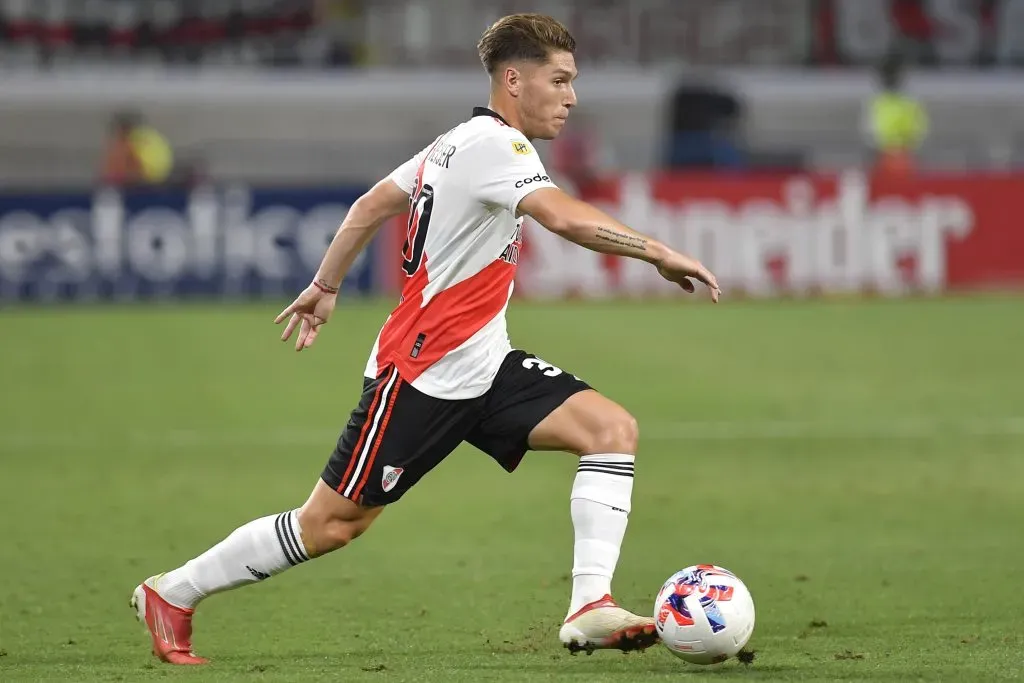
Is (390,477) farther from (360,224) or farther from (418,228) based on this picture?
(360,224)

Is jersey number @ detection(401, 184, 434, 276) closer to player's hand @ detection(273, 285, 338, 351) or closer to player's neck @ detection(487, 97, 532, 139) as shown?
player's neck @ detection(487, 97, 532, 139)

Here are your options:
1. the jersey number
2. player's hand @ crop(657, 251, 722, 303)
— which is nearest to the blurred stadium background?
player's hand @ crop(657, 251, 722, 303)

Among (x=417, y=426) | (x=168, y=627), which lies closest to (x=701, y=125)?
(x=417, y=426)

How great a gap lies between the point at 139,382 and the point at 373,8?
18819mm

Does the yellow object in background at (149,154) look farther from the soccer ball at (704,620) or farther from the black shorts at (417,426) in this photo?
the soccer ball at (704,620)

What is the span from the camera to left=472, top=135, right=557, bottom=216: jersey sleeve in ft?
18.7

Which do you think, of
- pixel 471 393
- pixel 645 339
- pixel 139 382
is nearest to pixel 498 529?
pixel 471 393

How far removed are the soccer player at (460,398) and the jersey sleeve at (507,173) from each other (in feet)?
0.14

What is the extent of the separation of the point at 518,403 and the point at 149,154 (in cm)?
2292

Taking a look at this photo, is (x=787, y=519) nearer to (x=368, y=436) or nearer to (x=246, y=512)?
(x=246, y=512)

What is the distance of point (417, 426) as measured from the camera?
601 cm

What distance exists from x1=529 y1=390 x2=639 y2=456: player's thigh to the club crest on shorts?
49 centimetres

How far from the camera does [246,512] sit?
9.69 metres

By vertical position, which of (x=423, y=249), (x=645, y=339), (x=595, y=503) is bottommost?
(x=645, y=339)
